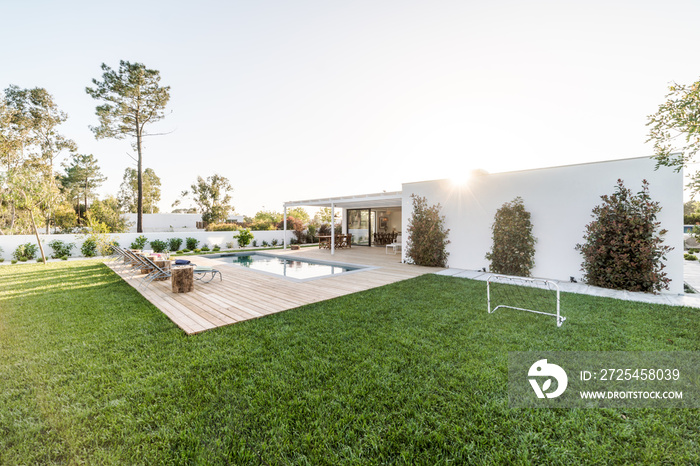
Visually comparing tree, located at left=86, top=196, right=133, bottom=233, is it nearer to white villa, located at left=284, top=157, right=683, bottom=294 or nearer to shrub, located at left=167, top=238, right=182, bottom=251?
shrub, located at left=167, top=238, right=182, bottom=251

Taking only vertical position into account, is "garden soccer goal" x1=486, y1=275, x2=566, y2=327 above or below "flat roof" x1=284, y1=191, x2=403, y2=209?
below

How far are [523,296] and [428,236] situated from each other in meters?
4.13

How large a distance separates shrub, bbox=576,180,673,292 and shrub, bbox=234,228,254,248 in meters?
15.2

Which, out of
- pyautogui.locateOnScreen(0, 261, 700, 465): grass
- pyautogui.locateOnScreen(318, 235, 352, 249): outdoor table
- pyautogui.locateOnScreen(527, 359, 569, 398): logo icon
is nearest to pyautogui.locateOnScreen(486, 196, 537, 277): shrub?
pyautogui.locateOnScreen(0, 261, 700, 465): grass

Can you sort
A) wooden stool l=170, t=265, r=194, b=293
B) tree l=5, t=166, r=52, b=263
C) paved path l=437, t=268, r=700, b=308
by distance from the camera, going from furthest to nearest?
tree l=5, t=166, r=52, b=263 < wooden stool l=170, t=265, r=194, b=293 < paved path l=437, t=268, r=700, b=308

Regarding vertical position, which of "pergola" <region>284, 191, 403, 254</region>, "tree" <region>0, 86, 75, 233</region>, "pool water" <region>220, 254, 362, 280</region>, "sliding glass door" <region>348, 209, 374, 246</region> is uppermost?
"tree" <region>0, 86, 75, 233</region>

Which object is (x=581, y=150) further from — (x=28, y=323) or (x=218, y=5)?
(x=28, y=323)

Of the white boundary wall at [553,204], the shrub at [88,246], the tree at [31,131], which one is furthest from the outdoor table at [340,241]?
the tree at [31,131]

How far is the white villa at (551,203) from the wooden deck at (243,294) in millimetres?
1896

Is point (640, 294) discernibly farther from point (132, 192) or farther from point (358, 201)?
point (132, 192)

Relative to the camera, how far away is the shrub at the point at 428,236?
941 cm

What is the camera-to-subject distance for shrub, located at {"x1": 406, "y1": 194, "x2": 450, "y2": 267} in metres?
9.41

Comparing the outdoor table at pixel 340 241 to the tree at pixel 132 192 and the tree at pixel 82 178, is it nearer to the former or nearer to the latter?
the tree at pixel 82 178

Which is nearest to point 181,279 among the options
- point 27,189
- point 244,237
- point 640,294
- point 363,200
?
point 363,200
